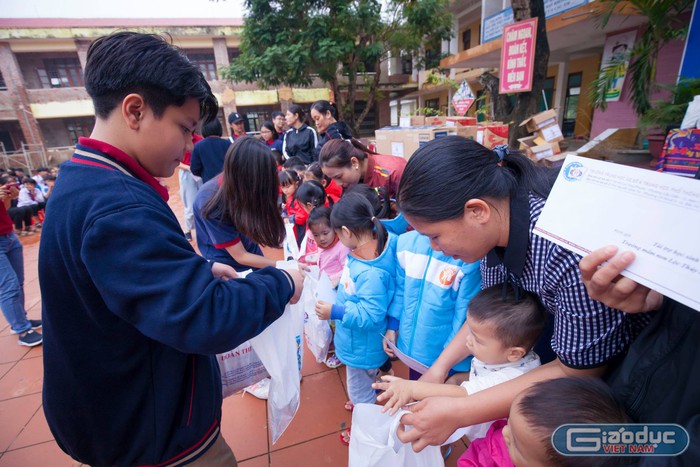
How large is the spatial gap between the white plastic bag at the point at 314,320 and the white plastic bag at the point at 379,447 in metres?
0.76

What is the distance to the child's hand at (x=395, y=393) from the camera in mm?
1159

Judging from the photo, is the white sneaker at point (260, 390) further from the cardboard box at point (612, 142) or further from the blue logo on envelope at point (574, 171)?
the cardboard box at point (612, 142)

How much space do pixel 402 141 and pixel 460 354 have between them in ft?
12.3

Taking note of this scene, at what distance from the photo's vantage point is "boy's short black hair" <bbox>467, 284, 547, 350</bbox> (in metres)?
1.18

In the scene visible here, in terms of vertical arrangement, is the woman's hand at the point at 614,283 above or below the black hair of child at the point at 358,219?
above

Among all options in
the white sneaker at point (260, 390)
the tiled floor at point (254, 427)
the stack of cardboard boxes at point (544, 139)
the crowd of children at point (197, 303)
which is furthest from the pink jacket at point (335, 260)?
the stack of cardboard boxes at point (544, 139)

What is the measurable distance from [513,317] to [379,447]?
2.27ft

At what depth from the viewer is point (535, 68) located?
15.0 ft

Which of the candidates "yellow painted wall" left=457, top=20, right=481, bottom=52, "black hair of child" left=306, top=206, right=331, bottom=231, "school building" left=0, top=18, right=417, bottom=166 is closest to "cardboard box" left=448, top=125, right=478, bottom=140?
"black hair of child" left=306, top=206, right=331, bottom=231

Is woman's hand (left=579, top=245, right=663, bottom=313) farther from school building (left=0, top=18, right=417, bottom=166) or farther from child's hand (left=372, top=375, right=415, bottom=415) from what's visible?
school building (left=0, top=18, right=417, bottom=166)

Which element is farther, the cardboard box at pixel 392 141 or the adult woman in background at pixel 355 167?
the cardboard box at pixel 392 141

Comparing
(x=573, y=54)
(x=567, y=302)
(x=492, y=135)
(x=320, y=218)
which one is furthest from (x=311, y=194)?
(x=573, y=54)

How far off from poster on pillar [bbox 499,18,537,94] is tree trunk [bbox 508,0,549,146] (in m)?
0.27

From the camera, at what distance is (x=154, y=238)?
782mm
